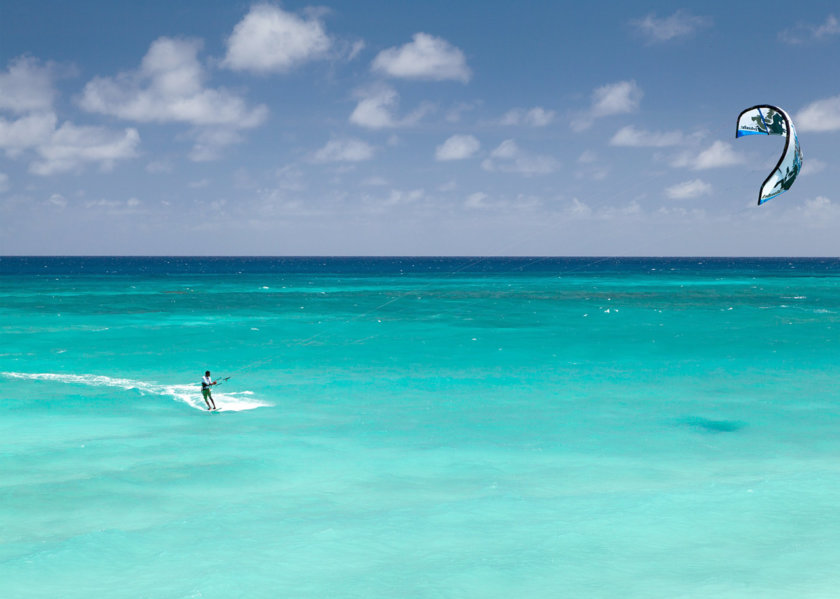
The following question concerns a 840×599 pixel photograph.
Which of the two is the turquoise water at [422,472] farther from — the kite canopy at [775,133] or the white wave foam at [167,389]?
the kite canopy at [775,133]

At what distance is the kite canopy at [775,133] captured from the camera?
1730cm

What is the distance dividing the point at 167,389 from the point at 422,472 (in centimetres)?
Result: 1564

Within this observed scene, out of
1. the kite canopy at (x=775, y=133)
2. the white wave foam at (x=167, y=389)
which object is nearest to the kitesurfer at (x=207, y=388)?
the white wave foam at (x=167, y=389)

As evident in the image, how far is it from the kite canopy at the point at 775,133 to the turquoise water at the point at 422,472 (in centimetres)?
725

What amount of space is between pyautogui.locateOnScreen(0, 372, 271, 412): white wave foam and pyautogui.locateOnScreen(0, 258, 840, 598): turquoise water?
0.68 ft

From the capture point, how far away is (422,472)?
18656mm

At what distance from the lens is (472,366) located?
35969 millimetres

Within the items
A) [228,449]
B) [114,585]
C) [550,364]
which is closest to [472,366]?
[550,364]

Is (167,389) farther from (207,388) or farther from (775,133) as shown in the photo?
(775,133)

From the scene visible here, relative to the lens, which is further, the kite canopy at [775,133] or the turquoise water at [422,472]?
→ the kite canopy at [775,133]

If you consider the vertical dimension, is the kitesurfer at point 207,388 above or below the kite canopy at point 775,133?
below

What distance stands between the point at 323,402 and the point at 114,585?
15299 mm

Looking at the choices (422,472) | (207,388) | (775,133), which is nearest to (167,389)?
(207,388)

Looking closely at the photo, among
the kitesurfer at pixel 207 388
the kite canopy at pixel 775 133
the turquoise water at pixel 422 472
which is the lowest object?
the turquoise water at pixel 422 472
